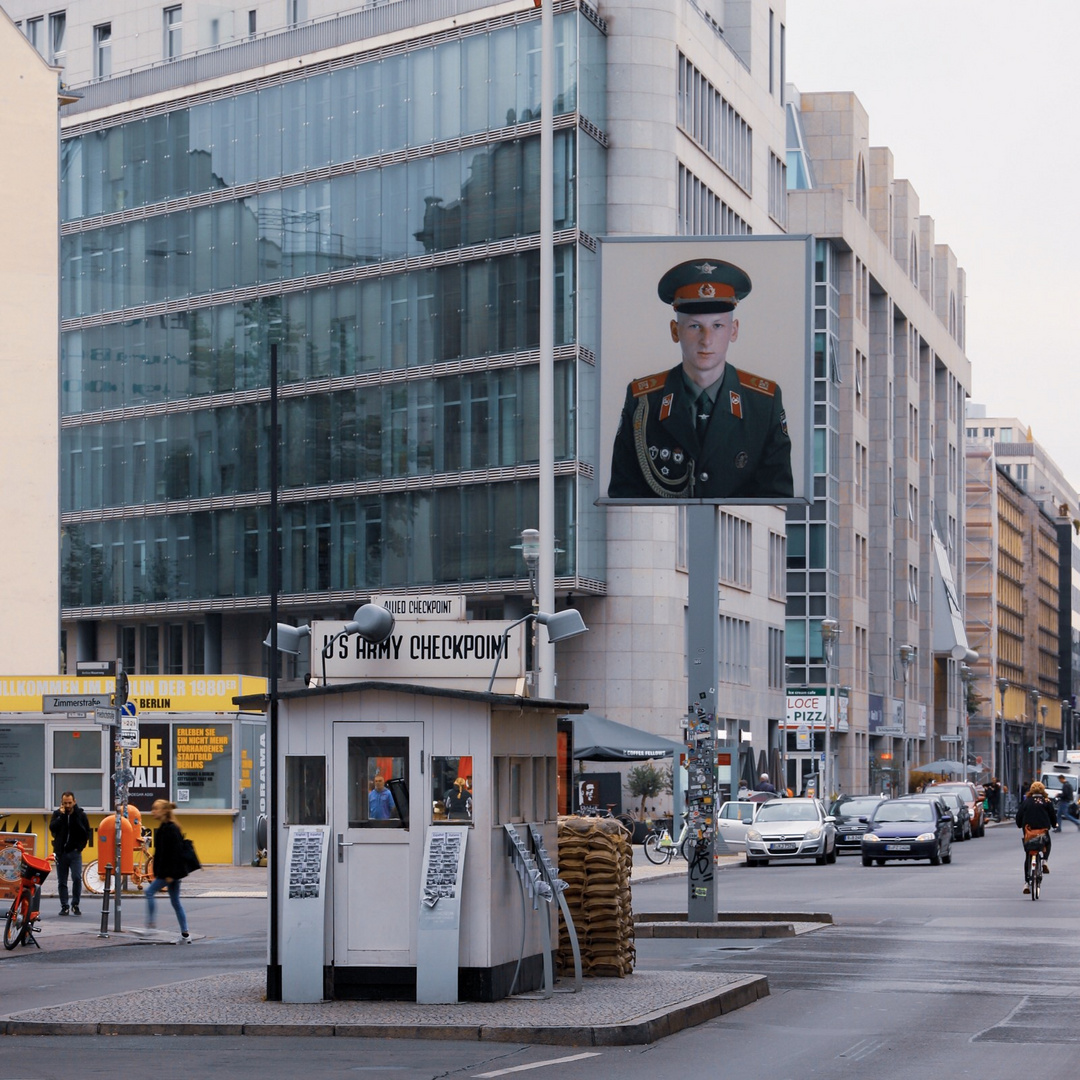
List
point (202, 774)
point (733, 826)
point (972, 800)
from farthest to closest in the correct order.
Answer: point (972, 800) < point (733, 826) < point (202, 774)

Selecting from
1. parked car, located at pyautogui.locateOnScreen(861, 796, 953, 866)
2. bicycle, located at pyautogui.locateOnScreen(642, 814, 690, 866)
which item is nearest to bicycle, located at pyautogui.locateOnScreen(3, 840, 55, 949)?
bicycle, located at pyautogui.locateOnScreen(642, 814, 690, 866)

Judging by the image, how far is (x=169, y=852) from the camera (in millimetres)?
25438

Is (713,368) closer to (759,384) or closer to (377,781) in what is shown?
(759,384)

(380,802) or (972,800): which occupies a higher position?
(380,802)

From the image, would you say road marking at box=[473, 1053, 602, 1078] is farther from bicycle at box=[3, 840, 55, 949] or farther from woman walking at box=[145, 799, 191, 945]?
woman walking at box=[145, 799, 191, 945]

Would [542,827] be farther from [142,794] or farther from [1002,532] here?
[1002,532]

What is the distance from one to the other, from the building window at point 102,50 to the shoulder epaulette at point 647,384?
55.5m

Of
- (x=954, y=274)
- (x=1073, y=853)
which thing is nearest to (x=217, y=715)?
(x=1073, y=853)

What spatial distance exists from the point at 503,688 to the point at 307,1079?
5.39 metres

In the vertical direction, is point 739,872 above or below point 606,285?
below

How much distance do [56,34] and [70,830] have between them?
181ft

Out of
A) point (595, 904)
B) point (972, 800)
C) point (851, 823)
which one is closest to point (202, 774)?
point (851, 823)

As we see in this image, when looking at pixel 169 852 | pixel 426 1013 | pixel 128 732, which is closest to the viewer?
pixel 426 1013

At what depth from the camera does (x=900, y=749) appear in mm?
109875
